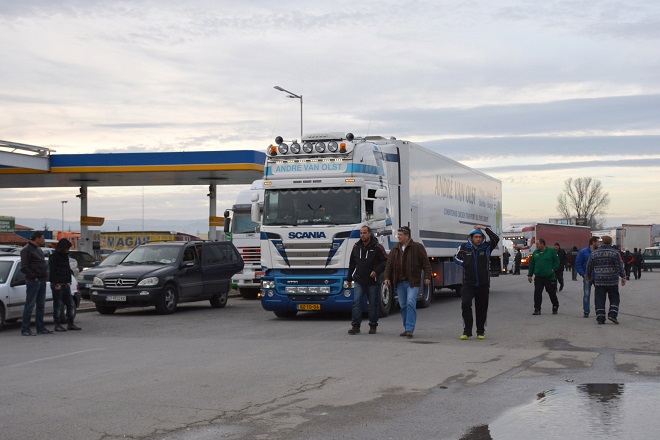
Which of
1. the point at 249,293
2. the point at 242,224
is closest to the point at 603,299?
the point at 242,224

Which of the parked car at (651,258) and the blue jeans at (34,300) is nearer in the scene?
the blue jeans at (34,300)

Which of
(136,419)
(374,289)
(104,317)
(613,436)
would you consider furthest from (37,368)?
(104,317)

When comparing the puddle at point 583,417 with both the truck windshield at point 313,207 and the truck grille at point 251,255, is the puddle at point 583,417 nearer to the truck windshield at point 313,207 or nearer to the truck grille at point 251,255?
the truck windshield at point 313,207

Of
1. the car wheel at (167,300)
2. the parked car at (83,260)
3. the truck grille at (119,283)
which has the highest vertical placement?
the parked car at (83,260)

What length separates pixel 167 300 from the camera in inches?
811

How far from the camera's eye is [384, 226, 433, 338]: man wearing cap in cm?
1440

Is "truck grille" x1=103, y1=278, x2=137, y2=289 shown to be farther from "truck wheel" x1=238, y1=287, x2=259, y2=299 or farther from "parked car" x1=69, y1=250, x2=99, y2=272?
"parked car" x1=69, y1=250, x2=99, y2=272

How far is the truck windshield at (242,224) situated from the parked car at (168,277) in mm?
3016

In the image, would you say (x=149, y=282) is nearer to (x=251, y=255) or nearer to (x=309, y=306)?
(x=309, y=306)

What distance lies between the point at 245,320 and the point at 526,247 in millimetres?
47063

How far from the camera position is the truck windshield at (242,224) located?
2684 centimetres

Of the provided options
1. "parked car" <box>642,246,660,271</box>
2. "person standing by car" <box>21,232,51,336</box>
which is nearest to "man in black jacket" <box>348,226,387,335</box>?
"person standing by car" <box>21,232,51,336</box>

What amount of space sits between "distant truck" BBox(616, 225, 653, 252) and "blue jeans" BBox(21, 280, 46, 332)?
208ft

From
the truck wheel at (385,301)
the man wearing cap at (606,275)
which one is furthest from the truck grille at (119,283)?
the man wearing cap at (606,275)
